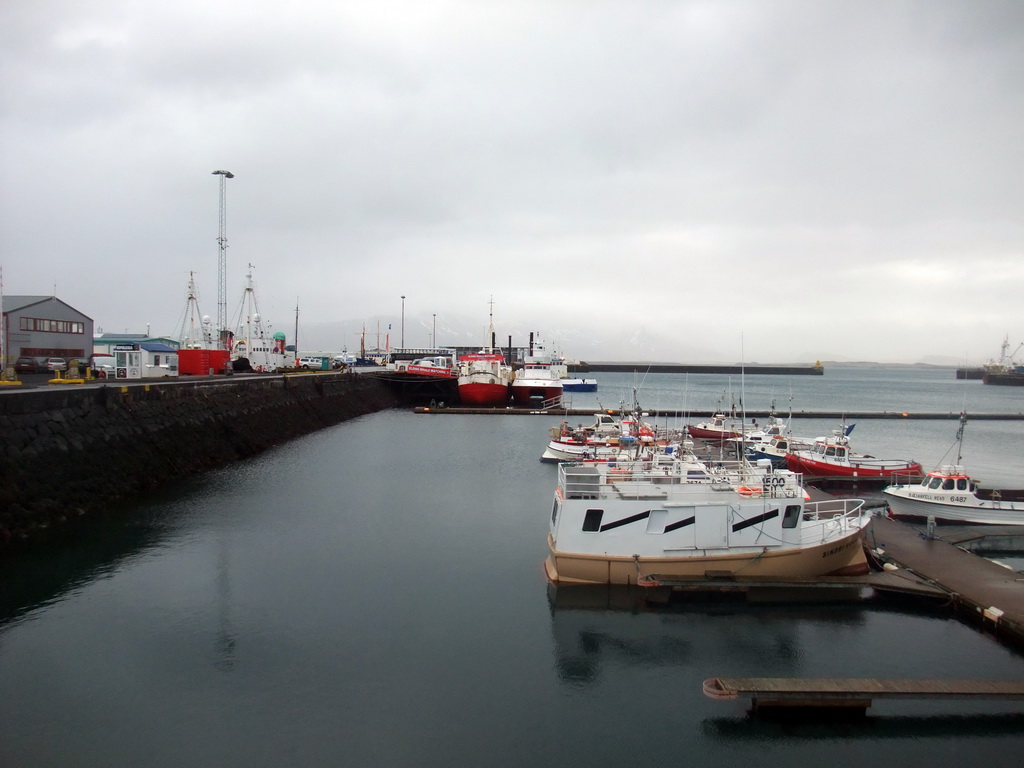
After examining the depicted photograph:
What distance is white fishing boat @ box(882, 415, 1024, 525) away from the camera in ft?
70.3

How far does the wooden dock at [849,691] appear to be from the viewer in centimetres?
999

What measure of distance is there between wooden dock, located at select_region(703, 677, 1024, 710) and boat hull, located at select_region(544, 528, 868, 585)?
393cm

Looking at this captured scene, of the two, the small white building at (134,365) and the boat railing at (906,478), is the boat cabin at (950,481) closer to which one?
the boat railing at (906,478)

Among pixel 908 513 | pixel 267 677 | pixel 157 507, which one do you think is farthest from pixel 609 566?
pixel 157 507

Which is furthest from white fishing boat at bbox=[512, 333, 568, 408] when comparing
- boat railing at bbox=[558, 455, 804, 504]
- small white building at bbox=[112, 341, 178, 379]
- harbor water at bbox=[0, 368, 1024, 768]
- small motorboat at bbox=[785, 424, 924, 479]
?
boat railing at bbox=[558, 455, 804, 504]

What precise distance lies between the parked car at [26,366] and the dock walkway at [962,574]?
4696 centimetres

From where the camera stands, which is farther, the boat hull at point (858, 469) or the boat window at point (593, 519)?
the boat hull at point (858, 469)

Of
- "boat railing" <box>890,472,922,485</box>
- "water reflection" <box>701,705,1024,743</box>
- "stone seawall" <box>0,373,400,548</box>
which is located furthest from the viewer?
"boat railing" <box>890,472,922,485</box>

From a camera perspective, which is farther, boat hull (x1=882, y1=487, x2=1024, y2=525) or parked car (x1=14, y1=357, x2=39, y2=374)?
parked car (x1=14, y1=357, x2=39, y2=374)

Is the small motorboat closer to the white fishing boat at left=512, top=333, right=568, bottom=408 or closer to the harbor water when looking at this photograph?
the harbor water

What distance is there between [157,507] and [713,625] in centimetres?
1843

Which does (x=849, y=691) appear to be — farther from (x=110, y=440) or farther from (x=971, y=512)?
(x=110, y=440)

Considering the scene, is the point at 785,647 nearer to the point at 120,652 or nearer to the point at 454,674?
the point at 454,674

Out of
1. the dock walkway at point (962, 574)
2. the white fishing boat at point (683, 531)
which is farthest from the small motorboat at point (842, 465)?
the white fishing boat at point (683, 531)
